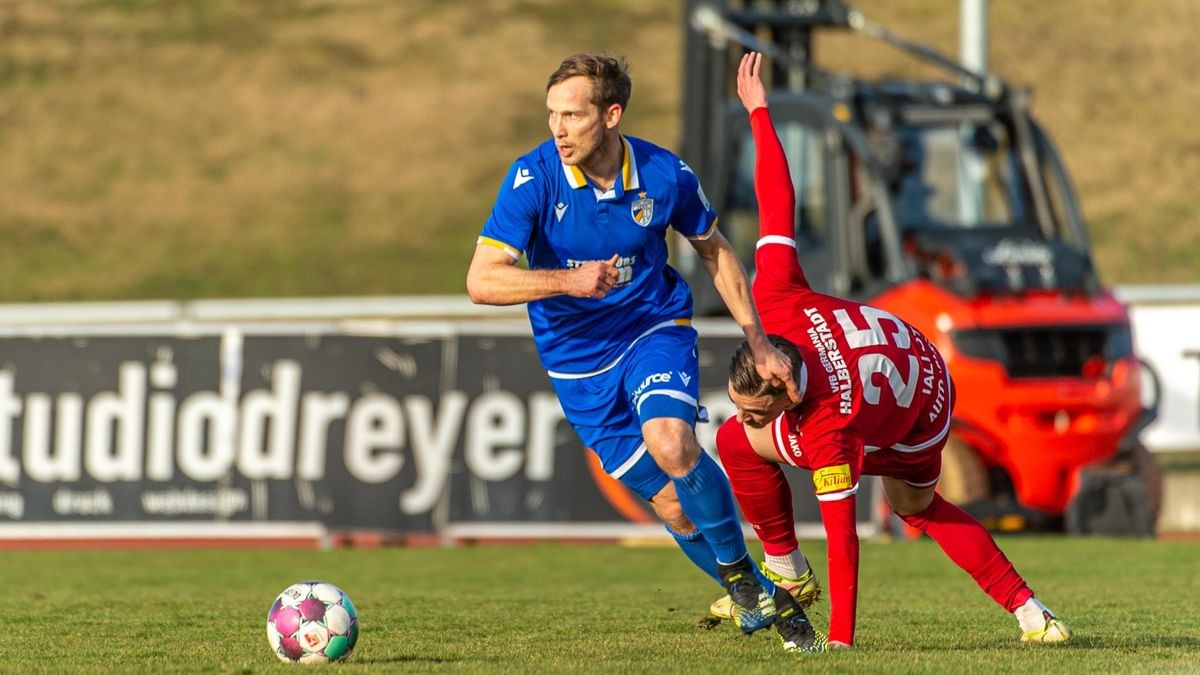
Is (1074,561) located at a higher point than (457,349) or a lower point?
lower

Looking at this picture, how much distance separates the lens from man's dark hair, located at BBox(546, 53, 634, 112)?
7.37 m

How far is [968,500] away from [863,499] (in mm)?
922

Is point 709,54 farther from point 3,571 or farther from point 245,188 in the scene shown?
point 245,188

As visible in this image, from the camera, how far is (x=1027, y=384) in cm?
1580

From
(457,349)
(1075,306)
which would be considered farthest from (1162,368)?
(457,349)

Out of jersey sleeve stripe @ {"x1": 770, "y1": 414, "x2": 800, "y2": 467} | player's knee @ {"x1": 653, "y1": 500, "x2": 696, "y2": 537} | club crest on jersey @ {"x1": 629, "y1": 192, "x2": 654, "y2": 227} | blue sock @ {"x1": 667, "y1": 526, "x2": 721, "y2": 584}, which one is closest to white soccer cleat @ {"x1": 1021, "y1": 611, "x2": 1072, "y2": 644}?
jersey sleeve stripe @ {"x1": 770, "y1": 414, "x2": 800, "y2": 467}

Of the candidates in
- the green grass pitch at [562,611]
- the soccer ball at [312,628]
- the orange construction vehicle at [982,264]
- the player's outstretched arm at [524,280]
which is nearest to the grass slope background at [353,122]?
the orange construction vehicle at [982,264]

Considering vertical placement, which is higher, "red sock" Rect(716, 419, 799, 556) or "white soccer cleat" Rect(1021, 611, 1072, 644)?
"red sock" Rect(716, 419, 799, 556)

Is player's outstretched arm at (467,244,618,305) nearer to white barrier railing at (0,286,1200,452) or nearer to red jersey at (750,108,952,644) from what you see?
red jersey at (750,108,952,644)

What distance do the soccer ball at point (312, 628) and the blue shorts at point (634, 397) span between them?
1.42m

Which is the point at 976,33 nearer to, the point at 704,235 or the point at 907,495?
the point at 704,235

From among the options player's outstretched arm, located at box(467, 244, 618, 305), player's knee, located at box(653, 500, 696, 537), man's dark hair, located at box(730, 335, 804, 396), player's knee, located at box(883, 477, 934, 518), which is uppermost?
player's outstretched arm, located at box(467, 244, 618, 305)

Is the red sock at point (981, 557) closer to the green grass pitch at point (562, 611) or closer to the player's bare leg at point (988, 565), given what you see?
the player's bare leg at point (988, 565)

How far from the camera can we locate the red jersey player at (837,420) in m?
6.96
